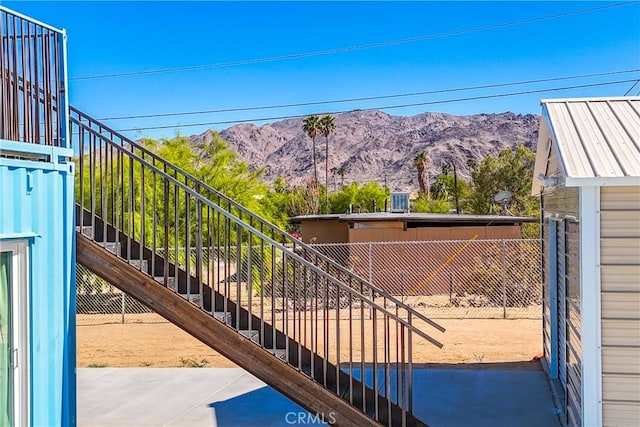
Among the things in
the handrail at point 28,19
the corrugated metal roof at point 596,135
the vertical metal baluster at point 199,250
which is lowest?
the vertical metal baluster at point 199,250

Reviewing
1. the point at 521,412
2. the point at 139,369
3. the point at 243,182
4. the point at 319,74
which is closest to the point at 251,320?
the point at 521,412

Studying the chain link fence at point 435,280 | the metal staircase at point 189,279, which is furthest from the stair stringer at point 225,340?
the chain link fence at point 435,280

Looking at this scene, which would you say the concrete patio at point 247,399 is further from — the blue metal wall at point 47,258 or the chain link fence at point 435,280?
the chain link fence at point 435,280

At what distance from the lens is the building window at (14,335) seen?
15.2ft

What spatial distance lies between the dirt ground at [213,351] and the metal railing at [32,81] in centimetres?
545

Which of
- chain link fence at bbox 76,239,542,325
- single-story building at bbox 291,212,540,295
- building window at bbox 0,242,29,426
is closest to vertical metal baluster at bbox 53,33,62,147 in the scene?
building window at bbox 0,242,29,426

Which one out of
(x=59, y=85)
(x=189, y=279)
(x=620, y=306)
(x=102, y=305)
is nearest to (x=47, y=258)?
(x=189, y=279)

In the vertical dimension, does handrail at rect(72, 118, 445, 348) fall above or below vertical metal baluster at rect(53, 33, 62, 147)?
below

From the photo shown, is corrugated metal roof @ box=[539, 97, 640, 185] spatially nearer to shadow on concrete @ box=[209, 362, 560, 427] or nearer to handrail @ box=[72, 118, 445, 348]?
handrail @ box=[72, 118, 445, 348]

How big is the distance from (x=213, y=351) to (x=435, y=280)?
8.72 m

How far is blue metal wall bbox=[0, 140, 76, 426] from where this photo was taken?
4598 millimetres

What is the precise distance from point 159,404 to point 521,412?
4.01 m

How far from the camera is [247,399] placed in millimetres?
7473

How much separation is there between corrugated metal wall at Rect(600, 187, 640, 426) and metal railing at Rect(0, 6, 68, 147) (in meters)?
4.37
